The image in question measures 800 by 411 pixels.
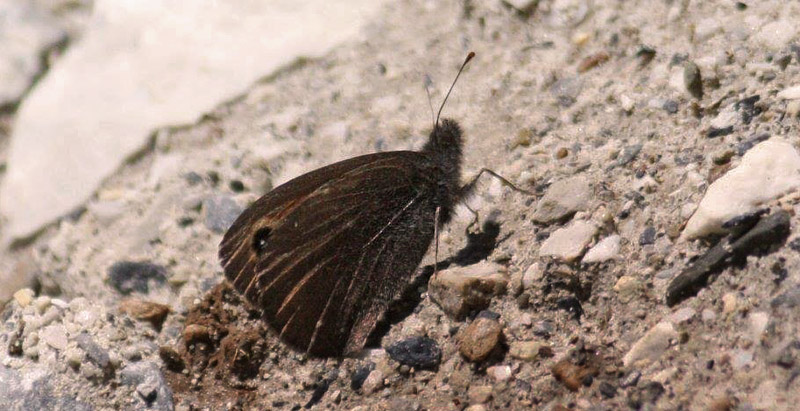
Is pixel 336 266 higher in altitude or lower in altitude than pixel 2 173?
lower

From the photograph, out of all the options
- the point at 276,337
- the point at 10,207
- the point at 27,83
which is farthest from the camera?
the point at 27,83

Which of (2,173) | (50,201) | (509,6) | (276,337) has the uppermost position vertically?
(2,173)

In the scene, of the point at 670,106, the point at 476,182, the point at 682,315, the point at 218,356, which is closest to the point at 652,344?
the point at 682,315

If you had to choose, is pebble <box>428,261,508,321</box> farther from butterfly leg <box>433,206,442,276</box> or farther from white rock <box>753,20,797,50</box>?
white rock <box>753,20,797,50</box>

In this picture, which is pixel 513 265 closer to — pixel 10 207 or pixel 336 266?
pixel 336 266

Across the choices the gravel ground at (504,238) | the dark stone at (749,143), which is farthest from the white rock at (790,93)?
the dark stone at (749,143)

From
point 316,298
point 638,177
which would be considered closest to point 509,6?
point 638,177

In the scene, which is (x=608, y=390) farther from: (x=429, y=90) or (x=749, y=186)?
(x=429, y=90)
